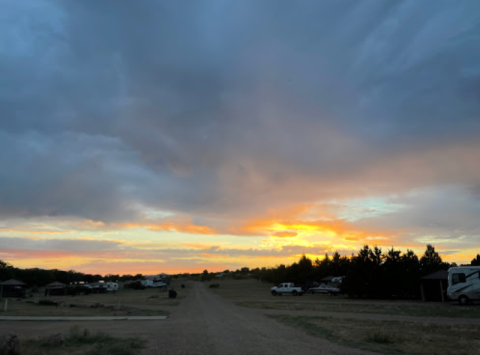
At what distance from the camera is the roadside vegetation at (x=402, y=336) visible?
13.2m

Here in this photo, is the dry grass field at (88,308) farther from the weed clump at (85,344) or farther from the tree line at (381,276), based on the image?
the tree line at (381,276)

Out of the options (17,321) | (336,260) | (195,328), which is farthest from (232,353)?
(336,260)

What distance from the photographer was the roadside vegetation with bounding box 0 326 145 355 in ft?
41.1

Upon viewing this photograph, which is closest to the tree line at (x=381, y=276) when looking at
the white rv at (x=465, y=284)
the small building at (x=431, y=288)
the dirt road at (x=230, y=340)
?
the small building at (x=431, y=288)

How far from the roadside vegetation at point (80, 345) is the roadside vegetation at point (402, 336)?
7.46 m

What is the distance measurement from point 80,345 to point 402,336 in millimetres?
12185

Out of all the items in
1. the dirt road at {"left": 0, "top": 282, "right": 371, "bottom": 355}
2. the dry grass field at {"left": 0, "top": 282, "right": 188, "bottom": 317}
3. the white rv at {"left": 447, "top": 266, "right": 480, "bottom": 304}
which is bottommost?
the dry grass field at {"left": 0, "top": 282, "right": 188, "bottom": 317}

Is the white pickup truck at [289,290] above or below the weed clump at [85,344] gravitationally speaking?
below

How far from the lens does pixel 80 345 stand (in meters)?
13.9

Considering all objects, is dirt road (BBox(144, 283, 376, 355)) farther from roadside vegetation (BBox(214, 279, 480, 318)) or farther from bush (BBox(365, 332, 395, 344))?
roadside vegetation (BBox(214, 279, 480, 318))

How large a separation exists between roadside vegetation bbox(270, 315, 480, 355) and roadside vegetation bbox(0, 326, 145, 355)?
746cm

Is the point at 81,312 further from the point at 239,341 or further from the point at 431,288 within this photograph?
the point at 431,288

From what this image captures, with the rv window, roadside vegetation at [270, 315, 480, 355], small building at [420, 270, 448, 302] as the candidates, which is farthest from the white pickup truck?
roadside vegetation at [270, 315, 480, 355]

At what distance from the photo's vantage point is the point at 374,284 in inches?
1877
